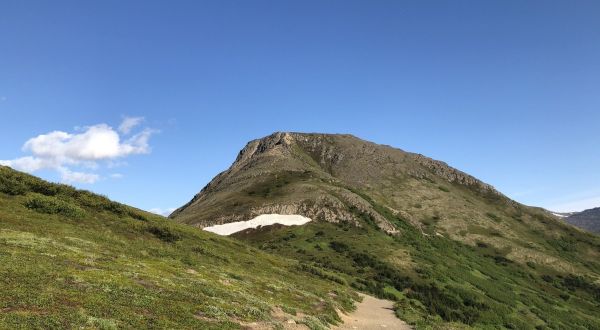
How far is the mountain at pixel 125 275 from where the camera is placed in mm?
19250

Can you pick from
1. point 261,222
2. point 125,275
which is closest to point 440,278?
point 261,222

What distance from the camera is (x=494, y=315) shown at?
180ft

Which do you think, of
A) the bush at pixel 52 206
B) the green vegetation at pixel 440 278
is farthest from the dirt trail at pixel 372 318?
the bush at pixel 52 206

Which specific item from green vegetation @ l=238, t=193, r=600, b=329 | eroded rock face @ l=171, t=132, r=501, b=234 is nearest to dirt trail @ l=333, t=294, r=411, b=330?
green vegetation @ l=238, t=193, r=600, b=329

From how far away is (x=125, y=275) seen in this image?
89.4 feet

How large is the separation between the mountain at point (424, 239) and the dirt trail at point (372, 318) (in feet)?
5.84

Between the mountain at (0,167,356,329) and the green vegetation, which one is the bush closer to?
the mountain at (0,167,356,329)

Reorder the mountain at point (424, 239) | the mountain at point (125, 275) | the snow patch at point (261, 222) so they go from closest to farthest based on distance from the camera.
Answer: the mountain at point (125, 275) < the mountain at point (424, 239) < the snow patch at point (261, 222)

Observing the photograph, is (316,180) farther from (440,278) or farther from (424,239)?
(440,278)

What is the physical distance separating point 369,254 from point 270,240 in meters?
20.1

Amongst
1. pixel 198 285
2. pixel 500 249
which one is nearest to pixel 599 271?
pixel 500 249

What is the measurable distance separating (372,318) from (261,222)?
51.9 meters

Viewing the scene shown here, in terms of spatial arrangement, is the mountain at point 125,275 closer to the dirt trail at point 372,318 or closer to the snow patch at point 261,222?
the dirt trail at point 372,318

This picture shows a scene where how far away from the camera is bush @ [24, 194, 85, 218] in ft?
141
